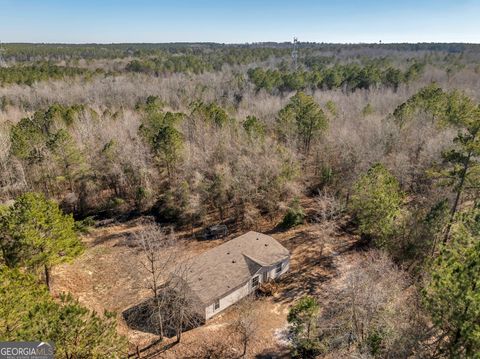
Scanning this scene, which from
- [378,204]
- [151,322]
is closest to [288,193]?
[378,204]

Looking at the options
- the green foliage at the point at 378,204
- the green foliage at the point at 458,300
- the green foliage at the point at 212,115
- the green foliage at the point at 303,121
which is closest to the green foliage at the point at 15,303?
the green foliage at the point at 458,300

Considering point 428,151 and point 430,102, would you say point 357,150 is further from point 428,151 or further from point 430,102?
point 430,102

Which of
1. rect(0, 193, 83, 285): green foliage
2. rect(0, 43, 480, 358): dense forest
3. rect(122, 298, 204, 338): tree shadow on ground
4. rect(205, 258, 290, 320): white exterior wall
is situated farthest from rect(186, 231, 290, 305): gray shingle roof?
rect(0, 193, 83, 285): green foliage

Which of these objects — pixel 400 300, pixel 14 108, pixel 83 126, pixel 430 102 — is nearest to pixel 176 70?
pixel 14 108

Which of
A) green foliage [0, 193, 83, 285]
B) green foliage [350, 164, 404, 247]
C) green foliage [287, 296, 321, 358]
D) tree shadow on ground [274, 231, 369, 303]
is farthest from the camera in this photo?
tree shadow on ground [274, 231, 369, 303]

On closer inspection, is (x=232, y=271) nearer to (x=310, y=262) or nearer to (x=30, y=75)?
(x=310, y=262)

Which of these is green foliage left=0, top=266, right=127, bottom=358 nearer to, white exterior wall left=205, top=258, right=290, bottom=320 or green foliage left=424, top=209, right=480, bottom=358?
white exterior wall left=205, top=258, right=290, bottom=320

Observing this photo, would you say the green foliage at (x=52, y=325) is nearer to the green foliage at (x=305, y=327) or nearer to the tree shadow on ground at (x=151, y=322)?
the tree shadow on ground at (x=151, y=322)
